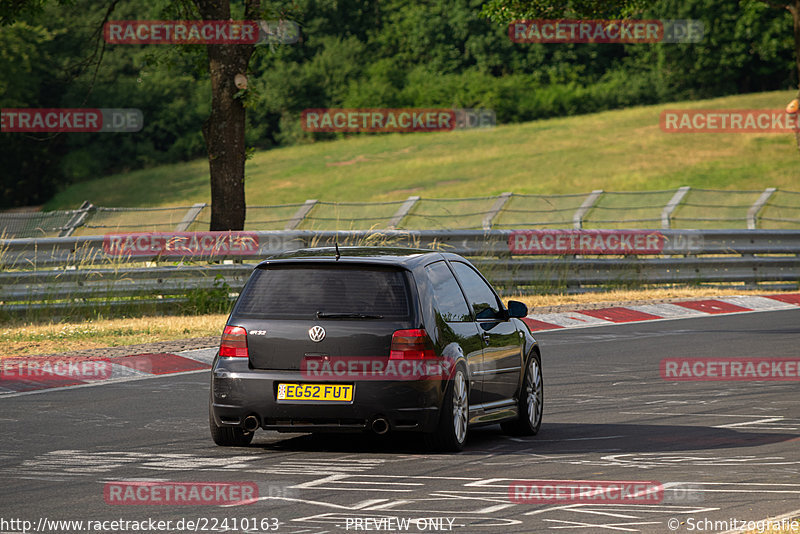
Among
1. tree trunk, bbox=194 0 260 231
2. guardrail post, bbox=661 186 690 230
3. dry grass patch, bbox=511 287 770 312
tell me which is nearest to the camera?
tree trunk, bbox=194 0 260 231

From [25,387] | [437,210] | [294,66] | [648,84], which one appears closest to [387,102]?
[294,66]

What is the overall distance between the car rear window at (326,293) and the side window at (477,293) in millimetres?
994

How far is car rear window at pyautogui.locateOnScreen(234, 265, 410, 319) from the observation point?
8.86m

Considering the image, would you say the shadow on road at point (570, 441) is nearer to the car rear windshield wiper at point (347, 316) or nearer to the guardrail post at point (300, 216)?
the car rear windshield wiper at point (347, 316)

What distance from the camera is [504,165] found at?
7169cm

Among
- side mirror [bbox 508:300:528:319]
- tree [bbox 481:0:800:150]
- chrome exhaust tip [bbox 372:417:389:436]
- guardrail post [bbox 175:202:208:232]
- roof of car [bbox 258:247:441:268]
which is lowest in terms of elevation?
guardrail post [bbox 175:202:208:232]

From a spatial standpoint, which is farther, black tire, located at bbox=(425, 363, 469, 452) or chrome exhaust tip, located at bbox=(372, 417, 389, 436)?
black tire, located at bbox=(425, 363, 469, 452)

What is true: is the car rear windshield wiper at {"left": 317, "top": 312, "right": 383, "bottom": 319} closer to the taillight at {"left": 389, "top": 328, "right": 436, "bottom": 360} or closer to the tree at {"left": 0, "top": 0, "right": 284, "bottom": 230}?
the taillight at {"left": 389, "top": 328, "right": 436, "bottom": 360}

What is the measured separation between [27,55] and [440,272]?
75906 mm

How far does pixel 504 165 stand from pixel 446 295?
62828mm

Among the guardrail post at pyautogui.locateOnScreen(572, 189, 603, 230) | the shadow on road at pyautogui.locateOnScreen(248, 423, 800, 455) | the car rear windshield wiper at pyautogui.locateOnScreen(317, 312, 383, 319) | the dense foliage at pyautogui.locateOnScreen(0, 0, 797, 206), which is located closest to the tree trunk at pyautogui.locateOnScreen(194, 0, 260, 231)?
the guardrail post at pyautogui.locateOnScreen(572, 189, 603, 230)

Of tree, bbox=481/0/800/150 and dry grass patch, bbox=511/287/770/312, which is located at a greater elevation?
tree, bbox=481/0/800/150

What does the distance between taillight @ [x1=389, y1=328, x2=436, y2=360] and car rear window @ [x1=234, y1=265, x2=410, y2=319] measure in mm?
140

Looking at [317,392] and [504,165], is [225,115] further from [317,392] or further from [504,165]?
[504,165]
